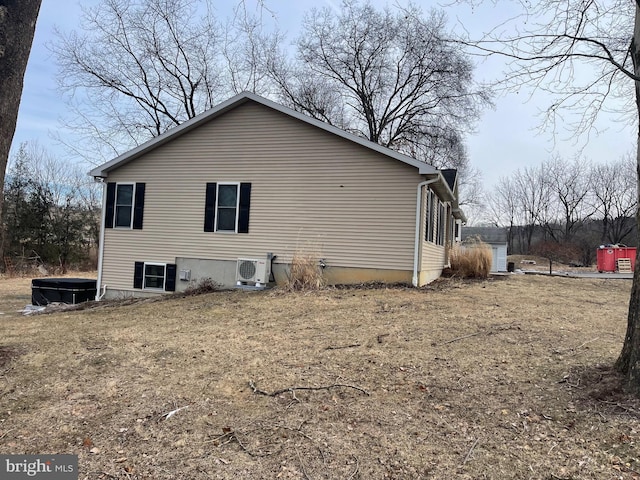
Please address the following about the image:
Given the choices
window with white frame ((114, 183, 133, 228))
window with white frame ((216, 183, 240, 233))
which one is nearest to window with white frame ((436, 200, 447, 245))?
window with white frame ((216, 183, 240, 233))

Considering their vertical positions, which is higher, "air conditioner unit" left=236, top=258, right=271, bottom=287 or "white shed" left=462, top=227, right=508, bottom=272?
"white shed" left=462, top=227, right=508, bottom=272

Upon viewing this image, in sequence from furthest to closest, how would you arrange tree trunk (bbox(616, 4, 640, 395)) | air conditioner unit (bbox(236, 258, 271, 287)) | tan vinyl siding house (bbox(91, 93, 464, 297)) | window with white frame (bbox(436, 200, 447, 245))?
window with white frame (bbox(436, 200, 447, 245))
air conditioner unit (bbox(236, 258, 271, 287))
tan vinyl siding house (bbox(91, 93, 464, 297))
tree trunk (bbox(616, 4, 640, 395))

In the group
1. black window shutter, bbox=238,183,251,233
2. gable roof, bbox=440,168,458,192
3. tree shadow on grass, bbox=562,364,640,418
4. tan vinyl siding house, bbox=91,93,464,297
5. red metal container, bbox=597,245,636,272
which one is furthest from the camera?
red metal container, bbox=597,245,636,272

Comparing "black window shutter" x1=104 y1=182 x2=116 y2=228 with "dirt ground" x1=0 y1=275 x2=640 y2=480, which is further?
"black window shutter" x1=104 y1=182 x2=116 y2=228

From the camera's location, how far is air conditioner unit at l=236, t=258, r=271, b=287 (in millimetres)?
9477

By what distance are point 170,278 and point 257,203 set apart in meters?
2.80

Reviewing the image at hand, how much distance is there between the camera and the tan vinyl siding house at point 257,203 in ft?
29.9

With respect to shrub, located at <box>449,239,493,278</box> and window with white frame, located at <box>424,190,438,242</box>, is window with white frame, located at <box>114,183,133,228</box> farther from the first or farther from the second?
shrub, located at <box>449,239,493,278</box>

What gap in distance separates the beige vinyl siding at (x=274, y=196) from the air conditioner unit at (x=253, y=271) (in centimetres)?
25

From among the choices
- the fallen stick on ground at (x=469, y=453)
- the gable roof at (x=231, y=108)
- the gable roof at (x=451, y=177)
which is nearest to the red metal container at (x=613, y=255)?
the gable roof at (x=451, y=177)

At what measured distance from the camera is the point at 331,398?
3367mm

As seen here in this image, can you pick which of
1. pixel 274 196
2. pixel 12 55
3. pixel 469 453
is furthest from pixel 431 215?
pixel 12 55

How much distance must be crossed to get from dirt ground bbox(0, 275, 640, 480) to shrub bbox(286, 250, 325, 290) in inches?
104

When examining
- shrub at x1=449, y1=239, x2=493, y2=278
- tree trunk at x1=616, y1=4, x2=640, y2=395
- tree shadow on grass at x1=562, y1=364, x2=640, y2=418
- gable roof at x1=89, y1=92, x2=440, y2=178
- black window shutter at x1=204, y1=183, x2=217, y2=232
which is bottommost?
tree shadow on grass at x1=562, y1=364, x2=640, y2=418
